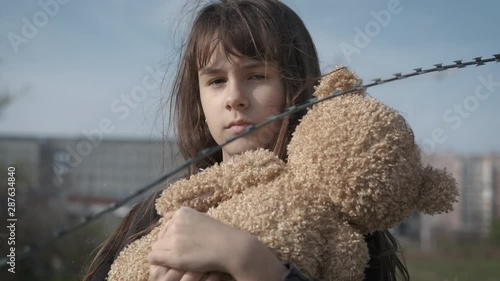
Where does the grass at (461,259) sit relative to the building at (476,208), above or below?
below

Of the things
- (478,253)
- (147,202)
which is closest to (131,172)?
(147,202)

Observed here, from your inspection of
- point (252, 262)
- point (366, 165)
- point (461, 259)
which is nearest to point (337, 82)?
point (366, 165)

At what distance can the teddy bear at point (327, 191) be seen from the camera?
0.95m

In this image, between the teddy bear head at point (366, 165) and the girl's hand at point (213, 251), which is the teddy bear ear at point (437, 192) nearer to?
the teddy bear head at point (366, 165)

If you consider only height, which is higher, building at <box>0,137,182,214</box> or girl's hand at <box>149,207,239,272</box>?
building at <box>0,137,182,214</box>

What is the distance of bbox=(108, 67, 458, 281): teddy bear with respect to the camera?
3.12ft

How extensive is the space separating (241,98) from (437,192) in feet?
1.29


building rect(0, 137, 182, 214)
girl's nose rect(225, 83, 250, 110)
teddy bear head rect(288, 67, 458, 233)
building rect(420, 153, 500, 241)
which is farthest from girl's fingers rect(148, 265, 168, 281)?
building rect(420, 153, 500, 241)

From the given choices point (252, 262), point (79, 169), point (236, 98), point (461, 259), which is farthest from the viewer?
point (461, 259)

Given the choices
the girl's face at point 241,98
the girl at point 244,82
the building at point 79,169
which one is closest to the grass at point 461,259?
the building at point 79,169

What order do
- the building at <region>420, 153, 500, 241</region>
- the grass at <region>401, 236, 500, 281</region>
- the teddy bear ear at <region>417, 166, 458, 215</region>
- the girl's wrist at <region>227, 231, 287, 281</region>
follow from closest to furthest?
the girl's wrist at <region>227, 231, 287, 281</region> < the teddy bear ear at <region>417, 166, 458, 215</region> < the grass at <region>401, 236, 500, 281</region> < the building at <region>420, 153, 500, 241</region>

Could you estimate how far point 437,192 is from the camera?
3.32ft

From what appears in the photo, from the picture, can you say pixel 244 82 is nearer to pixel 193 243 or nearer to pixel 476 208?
pixel 193 243

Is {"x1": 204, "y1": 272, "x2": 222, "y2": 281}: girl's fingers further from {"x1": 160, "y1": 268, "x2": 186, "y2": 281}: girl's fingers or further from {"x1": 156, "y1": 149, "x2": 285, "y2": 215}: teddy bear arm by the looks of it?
{"x1": 156, "y1": 149, "x2": 285, "y2": 215}: teddy bear arm
